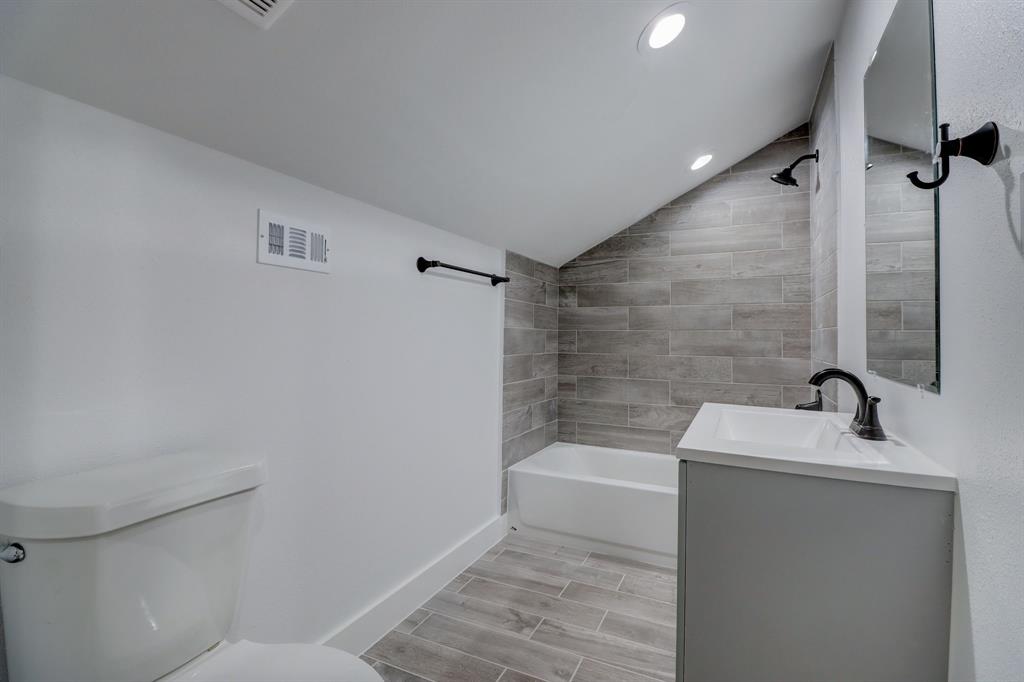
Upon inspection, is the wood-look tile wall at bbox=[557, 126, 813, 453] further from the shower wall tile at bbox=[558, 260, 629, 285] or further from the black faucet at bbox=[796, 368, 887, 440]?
the black faucet at bbox=[796, 368, 887, 440]

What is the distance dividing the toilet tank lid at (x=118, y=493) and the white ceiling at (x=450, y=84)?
32.3 inches

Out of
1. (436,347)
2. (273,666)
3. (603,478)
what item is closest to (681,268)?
(603,478)

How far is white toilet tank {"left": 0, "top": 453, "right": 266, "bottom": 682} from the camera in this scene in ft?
2.77

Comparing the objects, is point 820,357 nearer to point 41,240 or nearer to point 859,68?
point 859,68

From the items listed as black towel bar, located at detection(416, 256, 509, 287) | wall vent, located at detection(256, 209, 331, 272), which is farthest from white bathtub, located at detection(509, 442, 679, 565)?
wall vent, located at detection(256, 209, 331, 272)

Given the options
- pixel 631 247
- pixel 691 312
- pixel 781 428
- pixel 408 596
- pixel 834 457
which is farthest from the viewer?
pixel 631 247

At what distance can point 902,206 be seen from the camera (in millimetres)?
1326

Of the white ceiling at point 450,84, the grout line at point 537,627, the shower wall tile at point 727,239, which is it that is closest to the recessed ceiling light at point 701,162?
the white ceiling at point 450,84

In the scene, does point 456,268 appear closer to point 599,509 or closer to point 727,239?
point 599,509

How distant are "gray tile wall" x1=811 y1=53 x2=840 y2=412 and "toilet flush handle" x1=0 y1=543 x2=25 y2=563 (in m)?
2.75

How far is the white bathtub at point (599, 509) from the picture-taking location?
2619 millimetres

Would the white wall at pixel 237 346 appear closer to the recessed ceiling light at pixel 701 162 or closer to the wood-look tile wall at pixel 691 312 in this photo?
the wood-look tile wall at pixel 691 312

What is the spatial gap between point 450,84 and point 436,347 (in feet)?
3.80

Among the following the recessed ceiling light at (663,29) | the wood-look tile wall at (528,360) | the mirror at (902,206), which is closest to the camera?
the mirror at (902,206)
